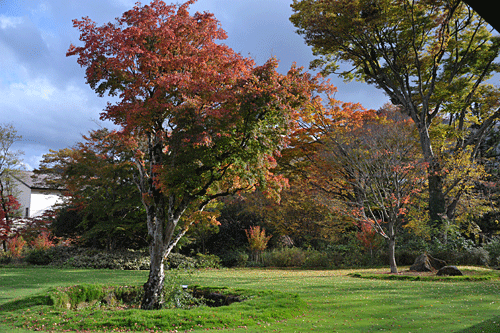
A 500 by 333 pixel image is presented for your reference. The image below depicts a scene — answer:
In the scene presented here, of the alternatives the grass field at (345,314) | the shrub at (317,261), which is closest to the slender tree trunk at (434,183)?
the shrub at (317,261)

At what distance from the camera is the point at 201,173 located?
29.5ft

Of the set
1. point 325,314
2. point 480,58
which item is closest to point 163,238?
point 325,314

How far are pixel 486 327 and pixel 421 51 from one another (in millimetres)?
17733

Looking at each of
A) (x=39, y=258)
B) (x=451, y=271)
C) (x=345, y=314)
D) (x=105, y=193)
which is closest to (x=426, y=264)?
(x=451, y=271)

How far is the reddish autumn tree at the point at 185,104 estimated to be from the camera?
8.48m

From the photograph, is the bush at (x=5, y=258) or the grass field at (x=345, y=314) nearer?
the grass field at (x=345, y=314)

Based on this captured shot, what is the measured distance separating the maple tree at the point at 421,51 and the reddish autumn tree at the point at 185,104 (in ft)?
33.5

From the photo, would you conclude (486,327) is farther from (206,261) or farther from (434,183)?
(206,261)

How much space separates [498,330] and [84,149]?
67.0 ft

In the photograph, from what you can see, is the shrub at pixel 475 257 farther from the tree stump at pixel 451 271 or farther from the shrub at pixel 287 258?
the shrub at pixel 287 258

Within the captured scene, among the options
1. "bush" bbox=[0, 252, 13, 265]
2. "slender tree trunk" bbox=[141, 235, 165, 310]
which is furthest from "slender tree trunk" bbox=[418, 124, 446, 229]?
"bush" bbox=[0, 252, 13, 265]

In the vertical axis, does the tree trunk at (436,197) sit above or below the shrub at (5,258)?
above

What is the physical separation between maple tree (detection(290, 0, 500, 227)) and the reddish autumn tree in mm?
10202

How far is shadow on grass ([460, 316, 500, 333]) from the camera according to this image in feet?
16.9
